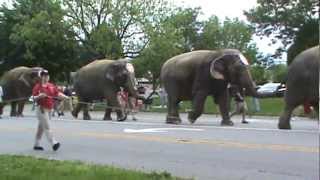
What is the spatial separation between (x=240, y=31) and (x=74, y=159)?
69.9 meters

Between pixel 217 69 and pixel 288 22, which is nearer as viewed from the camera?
pixel 217 69

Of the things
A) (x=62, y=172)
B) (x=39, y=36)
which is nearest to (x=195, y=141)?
(x=62, y=172)

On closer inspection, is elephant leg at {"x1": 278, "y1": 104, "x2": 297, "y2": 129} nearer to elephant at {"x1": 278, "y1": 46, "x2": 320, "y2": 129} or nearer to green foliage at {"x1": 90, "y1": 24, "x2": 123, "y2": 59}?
elephant at {"x1": 278, "y1": 46, "x2": 320, "y2": 129}

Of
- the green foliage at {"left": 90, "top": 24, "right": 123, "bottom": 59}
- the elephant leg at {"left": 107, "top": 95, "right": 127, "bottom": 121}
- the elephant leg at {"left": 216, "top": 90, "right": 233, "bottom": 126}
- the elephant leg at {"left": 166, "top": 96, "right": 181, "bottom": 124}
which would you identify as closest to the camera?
the elephant leg at {"left": 216, "top": 90, "right": 233, "bottom": 126}

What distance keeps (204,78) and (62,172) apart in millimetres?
11849

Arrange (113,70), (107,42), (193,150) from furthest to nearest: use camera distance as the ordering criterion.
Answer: (107,42) < (113,70) < (193,150)

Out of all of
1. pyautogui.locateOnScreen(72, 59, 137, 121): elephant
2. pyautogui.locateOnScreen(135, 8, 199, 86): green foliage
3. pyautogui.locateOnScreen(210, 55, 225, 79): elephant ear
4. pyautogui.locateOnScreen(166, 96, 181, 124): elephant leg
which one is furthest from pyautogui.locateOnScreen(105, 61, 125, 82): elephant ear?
pyautogui.locateOnScreen(135, 8, 199, 86): green foliage

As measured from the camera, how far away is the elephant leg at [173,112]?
2261cm

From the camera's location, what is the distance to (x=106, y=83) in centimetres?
2638

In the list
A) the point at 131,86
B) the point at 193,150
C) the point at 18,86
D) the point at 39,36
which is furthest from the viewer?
the point at 39,36

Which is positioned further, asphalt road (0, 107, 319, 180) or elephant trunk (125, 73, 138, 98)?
elephant trunk (125, 73, 138, 98)

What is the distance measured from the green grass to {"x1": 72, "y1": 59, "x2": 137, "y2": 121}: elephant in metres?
13.3

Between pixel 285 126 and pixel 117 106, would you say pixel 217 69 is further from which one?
pixel 117 106

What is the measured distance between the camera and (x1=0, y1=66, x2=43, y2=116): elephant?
2964 centimetres
